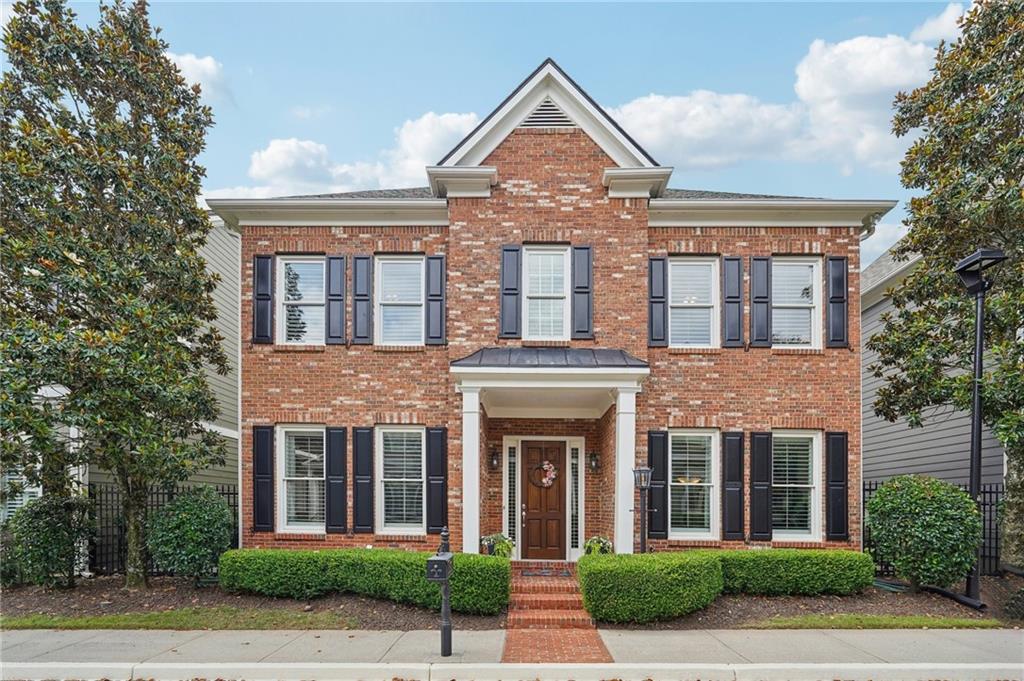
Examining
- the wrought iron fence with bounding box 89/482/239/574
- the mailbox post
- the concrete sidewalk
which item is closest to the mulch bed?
the concrete sidewalk

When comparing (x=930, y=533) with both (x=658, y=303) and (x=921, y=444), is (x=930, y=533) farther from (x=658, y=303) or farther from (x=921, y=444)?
(x=921, y=444)

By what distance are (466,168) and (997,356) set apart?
8.99 metres

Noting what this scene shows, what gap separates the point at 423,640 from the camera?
26.2 ft

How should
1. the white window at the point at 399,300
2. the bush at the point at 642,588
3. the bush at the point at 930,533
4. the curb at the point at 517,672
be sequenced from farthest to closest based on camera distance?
the white window at the point at 399,300 → the bush at the point at 930,533 → the bush at the point at 642,588 → the curb at the point at 517,672

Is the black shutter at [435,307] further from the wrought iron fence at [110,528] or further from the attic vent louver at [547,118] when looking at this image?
the wrought iron fence at [110,528]

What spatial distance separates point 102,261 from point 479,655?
25.1 ft

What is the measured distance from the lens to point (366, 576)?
948 cm

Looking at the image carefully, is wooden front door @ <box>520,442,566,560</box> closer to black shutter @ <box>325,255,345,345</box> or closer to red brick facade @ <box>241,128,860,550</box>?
red brick facade @ <box>241,128,860,550</box>

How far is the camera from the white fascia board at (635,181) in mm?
10602

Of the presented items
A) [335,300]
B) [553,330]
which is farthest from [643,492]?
[335,300]

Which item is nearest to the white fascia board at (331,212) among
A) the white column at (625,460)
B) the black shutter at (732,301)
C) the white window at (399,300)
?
the white window at (399,300)

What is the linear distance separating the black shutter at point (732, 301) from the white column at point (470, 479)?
444 centimetres

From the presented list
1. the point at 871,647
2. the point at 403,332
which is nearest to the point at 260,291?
the point at 403,332

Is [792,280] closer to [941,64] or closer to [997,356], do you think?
[997,356]
